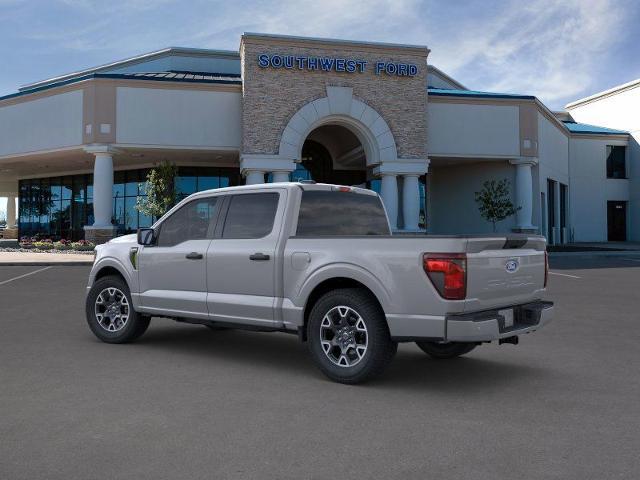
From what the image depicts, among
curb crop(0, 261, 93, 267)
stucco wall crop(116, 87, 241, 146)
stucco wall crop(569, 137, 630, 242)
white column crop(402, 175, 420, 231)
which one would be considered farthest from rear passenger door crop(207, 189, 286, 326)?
stucco wall crop(569, 137, 630, 242)

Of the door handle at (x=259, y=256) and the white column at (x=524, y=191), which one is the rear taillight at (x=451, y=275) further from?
the white column at (x=524, y=191)

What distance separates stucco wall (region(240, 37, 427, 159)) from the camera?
1125 inches

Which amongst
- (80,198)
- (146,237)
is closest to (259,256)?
(146,237)

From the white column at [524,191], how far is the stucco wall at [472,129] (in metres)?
0.81

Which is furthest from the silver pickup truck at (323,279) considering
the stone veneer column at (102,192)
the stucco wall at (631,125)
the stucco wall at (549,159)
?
the stucco wall at (631,125)

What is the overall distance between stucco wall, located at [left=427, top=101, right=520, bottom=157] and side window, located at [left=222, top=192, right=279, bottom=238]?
85.3 ft

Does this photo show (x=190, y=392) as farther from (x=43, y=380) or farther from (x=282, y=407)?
(x=43, y=380)

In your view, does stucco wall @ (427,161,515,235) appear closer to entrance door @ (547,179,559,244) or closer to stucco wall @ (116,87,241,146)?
entrance door @ (547,179,559,244)

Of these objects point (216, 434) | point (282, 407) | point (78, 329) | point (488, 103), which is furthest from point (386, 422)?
point (488, 103)

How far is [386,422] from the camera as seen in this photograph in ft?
15.2

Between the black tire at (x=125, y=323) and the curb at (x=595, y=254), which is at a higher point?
the curb at (x=595, y=254)

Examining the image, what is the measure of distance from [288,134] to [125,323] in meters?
22.0

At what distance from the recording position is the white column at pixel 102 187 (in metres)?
29.5

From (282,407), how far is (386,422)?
89 centimetres
